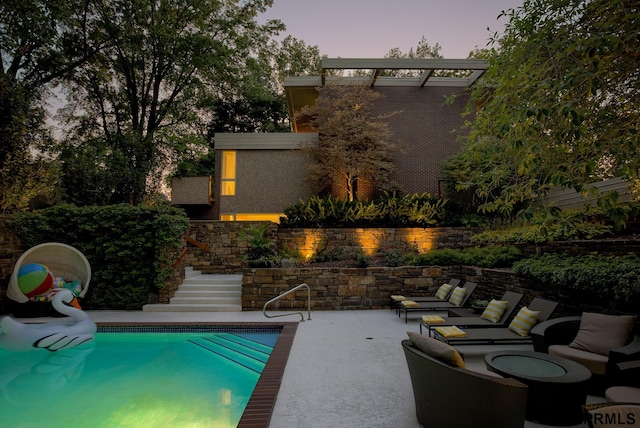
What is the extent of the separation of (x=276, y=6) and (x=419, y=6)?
8815mm

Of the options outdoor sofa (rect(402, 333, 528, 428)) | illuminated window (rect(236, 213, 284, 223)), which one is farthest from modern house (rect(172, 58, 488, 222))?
outdoor sofa (rect(402, 333, 528, 428))

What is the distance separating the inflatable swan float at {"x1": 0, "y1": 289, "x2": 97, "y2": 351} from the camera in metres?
5.43

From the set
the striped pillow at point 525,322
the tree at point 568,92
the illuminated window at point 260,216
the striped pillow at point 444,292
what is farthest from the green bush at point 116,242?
the tree at point 568,92

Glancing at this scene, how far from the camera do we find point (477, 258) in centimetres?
898

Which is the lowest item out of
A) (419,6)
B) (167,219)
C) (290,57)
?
(167,219)

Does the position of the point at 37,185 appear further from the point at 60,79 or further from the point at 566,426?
the point at 566,426

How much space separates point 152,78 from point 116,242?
475 inches

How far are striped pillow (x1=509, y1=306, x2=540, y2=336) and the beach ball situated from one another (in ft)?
31.5

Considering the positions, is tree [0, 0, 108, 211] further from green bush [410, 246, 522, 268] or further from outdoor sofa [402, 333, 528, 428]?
outdoor sofa [402, 333, 528, 428]

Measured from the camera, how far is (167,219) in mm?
9219

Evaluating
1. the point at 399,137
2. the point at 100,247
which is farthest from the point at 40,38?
the point at 399,137

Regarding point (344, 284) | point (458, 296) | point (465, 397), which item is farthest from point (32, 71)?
point (465, 397)

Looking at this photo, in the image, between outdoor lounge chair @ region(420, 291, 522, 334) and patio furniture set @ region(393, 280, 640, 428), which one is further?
outdoor lounge chair @ region(420, 291, 522, 334)

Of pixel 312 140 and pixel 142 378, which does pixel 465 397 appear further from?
pixel 312 140
